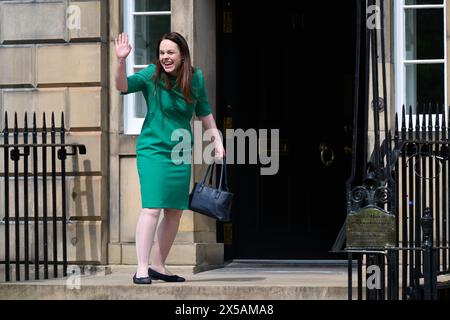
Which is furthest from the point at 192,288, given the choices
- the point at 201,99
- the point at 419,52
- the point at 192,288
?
the point at 419,52

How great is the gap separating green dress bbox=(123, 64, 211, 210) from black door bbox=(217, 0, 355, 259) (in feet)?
8.85

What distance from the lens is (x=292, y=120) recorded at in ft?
40.7

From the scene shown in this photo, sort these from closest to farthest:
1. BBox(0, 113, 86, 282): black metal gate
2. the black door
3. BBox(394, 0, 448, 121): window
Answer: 1. BBox(0, 113, 86, 282): black metal gate
2. BBox(394, 0, 448, 121): window
3. the black door

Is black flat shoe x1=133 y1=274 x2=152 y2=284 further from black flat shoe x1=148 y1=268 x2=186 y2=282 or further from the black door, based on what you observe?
the black door

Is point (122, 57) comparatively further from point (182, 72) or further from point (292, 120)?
point (292, 120)

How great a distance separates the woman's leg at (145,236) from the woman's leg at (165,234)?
135mm

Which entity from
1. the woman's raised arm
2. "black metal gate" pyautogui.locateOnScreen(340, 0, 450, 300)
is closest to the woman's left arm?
the woman's raised arm

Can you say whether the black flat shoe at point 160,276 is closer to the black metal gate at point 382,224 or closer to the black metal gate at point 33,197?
the black metal gate at point 33,197

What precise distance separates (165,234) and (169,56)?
1383 millimetres

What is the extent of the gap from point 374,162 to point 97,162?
3.50 m

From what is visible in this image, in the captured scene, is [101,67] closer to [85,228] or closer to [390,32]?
[85,228]

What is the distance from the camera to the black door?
487 inches
